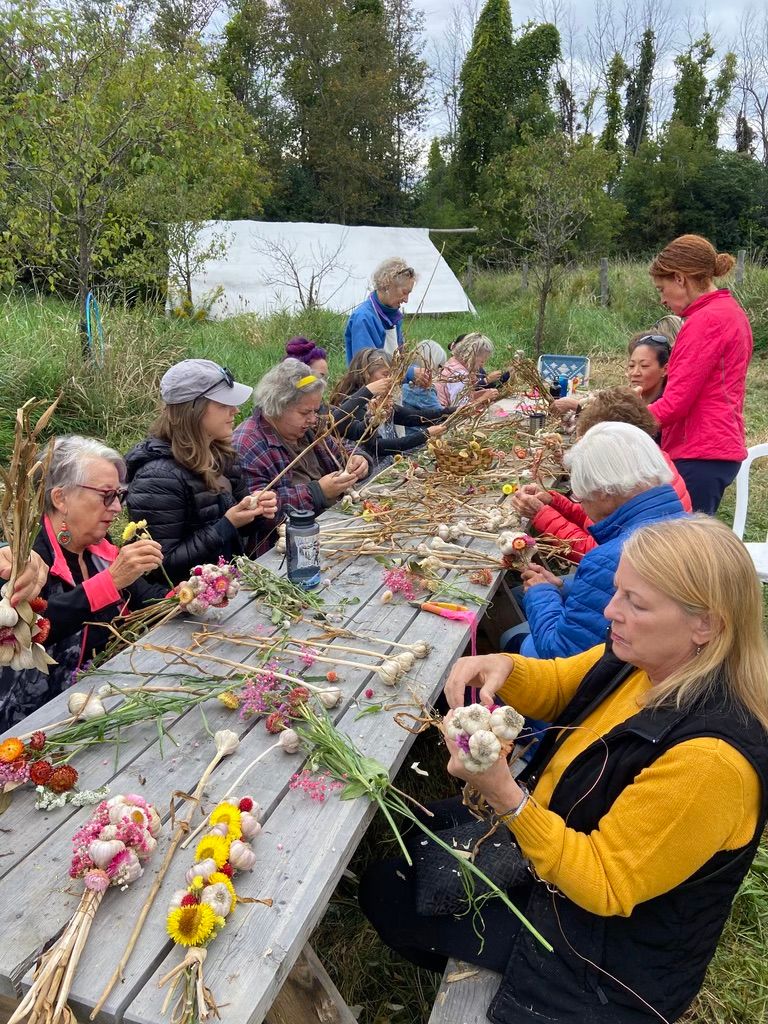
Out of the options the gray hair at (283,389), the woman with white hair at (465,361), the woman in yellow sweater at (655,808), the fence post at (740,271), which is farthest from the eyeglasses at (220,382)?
the fence post at (740,271)

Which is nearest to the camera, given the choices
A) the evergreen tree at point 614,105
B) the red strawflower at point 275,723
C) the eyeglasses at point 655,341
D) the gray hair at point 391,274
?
the red strawflower at point 275,723

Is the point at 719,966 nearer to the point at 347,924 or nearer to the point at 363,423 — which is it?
the point at 347,924

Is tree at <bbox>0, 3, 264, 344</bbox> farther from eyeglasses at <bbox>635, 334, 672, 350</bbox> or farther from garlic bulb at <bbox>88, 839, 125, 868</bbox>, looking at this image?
garlic bulb at <bbox>88, 839, 125, 868</bbox>

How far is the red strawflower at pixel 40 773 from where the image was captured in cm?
158

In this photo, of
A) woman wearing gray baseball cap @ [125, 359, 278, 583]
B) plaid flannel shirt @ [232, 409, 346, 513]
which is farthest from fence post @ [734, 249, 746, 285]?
woman wearing gray baseball cap @ [125, 359, 278, 583]

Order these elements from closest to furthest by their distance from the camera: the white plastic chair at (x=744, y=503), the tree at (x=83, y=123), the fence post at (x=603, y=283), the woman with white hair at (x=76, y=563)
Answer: the woman with white hair at (x=76, y=563) < the white plastic chair at (x=744, y=503) < the tree at (x=83, y=123) < the fence post at (x=603, y=283)

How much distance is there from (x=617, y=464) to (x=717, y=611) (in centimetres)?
106

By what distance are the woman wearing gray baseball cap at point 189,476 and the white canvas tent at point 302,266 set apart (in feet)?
33.1

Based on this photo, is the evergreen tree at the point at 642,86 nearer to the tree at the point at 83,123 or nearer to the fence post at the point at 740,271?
the fence post at the point at 740,271

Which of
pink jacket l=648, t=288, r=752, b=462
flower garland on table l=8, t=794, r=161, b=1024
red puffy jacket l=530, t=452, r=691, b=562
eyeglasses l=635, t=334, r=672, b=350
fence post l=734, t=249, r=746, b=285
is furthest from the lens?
fence post l=734, t=249, r=746, b=285

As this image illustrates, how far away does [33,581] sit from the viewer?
66.3 inches

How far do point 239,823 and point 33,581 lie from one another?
2.44 ft

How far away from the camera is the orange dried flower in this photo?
61.1 inches

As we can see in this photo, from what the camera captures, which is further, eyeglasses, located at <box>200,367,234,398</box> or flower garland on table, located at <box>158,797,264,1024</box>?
eyeglasses, located at <box>200,367,234,398</box>
